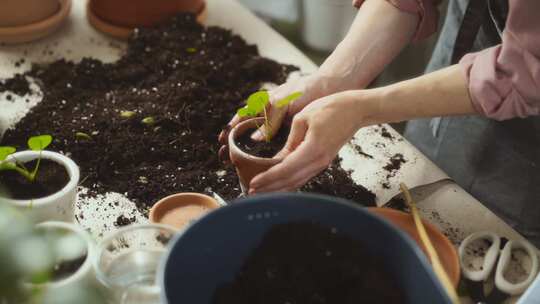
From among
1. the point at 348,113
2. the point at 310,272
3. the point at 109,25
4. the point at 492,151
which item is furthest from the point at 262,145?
the point at 109,25

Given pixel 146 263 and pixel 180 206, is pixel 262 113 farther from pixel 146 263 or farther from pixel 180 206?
pixel 146 263

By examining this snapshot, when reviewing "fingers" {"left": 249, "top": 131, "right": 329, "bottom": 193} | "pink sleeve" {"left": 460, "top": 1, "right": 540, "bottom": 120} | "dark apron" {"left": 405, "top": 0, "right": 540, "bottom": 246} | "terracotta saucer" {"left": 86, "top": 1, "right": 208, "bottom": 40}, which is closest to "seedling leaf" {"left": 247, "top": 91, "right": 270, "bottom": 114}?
"fingers" {"left": 249, "top": 131, "right": 329, "bottom": 193}

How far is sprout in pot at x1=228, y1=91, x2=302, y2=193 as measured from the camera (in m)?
1.00

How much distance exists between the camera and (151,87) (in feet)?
4.55

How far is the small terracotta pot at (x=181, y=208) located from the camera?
3.17 ft

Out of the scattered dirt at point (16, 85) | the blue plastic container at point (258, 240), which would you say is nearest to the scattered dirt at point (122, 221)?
the blue plastic container at point (258, 240)

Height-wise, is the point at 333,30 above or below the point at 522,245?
below

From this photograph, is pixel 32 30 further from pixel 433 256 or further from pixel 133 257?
pixel 433 256

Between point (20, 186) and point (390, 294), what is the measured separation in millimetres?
588

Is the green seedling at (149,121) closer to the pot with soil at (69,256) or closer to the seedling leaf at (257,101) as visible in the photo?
the seedling leaf at (257,101)

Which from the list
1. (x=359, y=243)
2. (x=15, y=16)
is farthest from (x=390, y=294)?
(x=15, y=16)

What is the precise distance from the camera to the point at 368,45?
1232 millimetres

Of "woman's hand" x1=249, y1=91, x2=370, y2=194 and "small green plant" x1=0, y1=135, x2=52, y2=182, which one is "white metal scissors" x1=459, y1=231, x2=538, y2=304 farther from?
"small green plant" x1=0, y1=135, x2=52, y2=182

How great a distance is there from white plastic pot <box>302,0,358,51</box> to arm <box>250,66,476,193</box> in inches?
45.1
